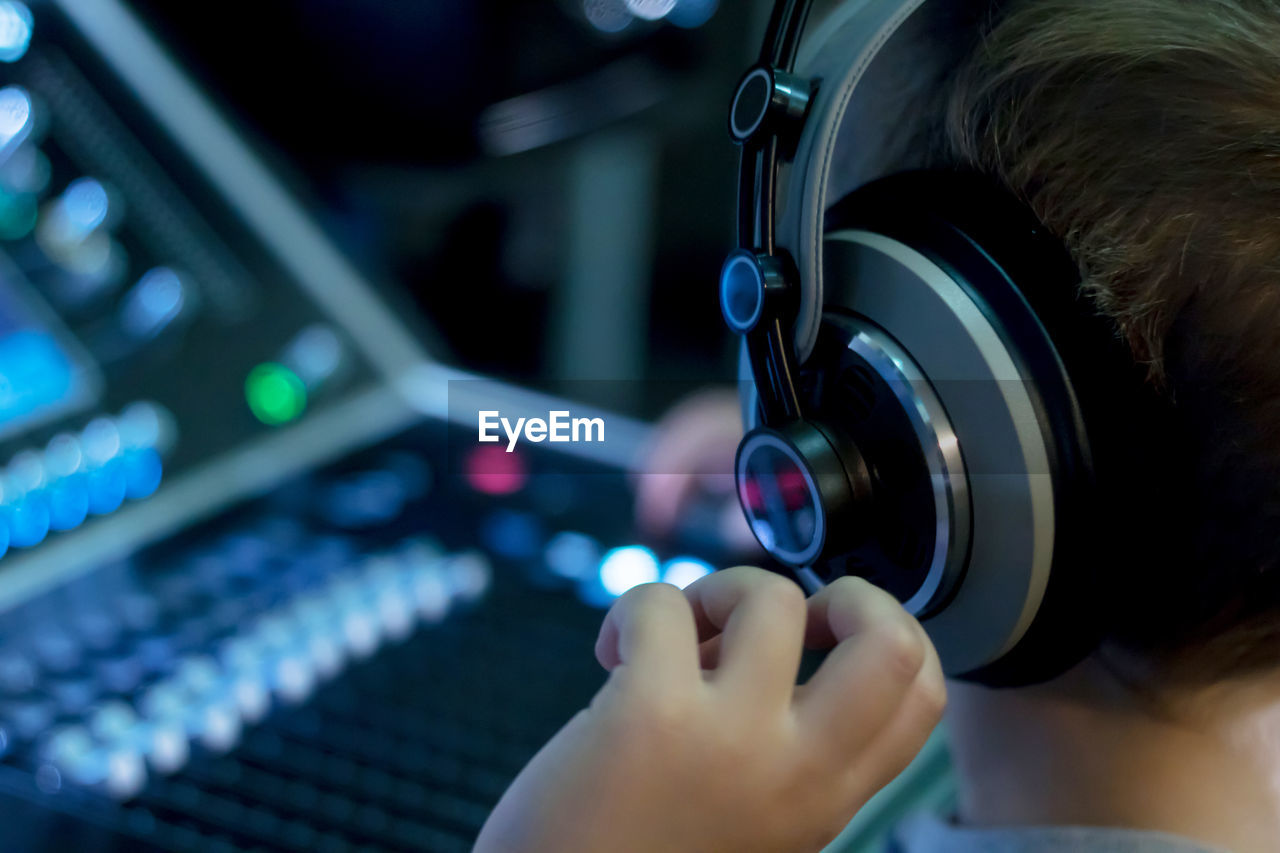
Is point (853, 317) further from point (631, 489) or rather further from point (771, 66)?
point (631, 489)

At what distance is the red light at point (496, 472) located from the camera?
728mm

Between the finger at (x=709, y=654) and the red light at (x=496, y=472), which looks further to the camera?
the red light at (x=496, y=472)

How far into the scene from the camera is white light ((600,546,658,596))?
0.65 metres

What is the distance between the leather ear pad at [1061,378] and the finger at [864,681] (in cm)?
7

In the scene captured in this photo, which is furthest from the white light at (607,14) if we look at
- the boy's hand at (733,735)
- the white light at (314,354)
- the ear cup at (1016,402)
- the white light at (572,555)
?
the boy's hand at (733,735)

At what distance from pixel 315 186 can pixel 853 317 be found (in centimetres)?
62

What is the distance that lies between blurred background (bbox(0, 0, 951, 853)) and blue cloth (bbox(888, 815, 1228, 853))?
0.16 feet

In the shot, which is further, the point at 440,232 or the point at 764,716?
the point at 440,232

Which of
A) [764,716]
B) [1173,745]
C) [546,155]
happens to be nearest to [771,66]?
[764,716]

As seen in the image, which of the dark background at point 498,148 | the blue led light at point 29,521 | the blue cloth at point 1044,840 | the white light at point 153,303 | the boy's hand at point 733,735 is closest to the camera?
the boy's hand at point 733,735

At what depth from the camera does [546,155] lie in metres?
0.99

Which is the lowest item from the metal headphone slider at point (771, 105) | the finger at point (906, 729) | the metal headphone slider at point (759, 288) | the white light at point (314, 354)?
the white light at point (314, 354)

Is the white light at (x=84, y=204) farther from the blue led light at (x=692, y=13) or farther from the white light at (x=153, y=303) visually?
the blue led light at (x=692, y=13)

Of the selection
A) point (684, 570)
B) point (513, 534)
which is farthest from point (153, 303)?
point (684, 570)
